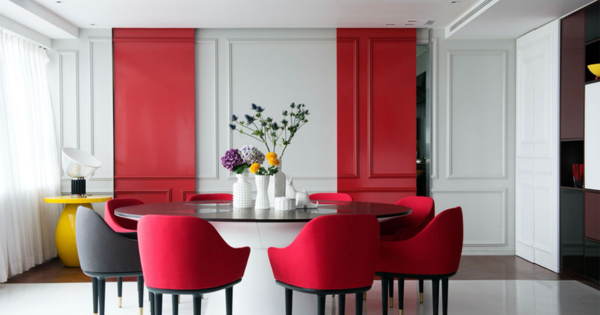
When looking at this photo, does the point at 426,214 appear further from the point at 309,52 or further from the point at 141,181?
the point at 141,181

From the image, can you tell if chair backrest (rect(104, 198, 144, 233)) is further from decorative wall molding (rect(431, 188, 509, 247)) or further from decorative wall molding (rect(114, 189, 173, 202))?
decorative wall molding (rect(431, 188, 509, 247))

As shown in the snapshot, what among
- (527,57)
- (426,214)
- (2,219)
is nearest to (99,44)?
(2,219)

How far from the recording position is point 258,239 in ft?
9.28

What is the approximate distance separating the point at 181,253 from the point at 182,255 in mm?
12

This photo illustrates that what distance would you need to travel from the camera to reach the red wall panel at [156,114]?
216 inches

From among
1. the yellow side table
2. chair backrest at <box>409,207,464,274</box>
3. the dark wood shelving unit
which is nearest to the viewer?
chair backrest at <box>409,207,464,274</box>

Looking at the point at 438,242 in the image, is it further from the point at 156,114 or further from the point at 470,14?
the point at 156,114

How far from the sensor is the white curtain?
4.50m

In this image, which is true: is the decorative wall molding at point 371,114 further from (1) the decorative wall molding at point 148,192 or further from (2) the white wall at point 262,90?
(1) the decorative wall molding at point 148,192

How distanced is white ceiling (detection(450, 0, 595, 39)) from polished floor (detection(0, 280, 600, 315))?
8.59 ft

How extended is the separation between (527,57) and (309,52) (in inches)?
100

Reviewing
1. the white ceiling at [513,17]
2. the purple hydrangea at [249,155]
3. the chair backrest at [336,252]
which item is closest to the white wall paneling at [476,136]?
the white ceiling at [513,17]

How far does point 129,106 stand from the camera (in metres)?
5.48

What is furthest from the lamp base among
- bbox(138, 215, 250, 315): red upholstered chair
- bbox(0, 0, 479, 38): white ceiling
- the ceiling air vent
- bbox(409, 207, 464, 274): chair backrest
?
the ceiling air vent
